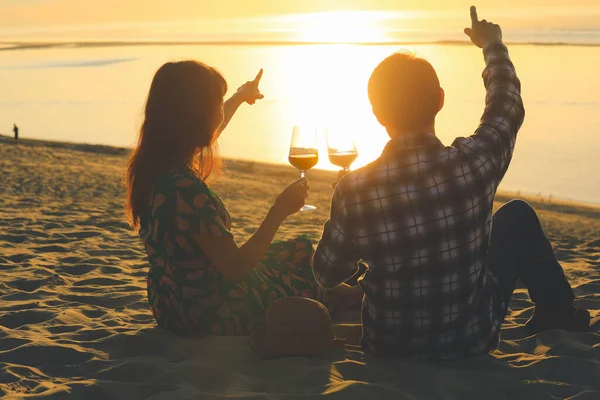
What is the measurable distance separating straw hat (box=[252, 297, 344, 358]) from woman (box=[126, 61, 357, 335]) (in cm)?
30

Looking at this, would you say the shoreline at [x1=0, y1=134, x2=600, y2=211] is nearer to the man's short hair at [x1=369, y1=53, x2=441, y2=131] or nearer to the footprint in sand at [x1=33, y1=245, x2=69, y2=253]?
the footprint in sand at [x1=33, y1=245, x2=69, y2=253]

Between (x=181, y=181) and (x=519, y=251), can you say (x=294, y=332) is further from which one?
(x=519, y=251)

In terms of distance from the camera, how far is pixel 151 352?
4.54 metres

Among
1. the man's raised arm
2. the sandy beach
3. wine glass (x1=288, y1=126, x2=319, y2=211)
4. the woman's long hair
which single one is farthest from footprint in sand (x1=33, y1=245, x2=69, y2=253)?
the man's raised arm

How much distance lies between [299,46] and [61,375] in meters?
51.6

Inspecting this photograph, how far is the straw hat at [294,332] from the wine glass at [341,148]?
921 mm

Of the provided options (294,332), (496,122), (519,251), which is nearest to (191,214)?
(294,332)

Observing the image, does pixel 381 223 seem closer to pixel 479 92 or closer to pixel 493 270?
pixel 493 270

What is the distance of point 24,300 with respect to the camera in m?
5.56

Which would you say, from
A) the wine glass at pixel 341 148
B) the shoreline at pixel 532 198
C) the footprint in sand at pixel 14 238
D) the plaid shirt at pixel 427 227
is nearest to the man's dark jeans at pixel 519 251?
the plaid shirt at pixel 427 227

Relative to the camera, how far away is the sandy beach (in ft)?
12.9

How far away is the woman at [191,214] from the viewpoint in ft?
13.7

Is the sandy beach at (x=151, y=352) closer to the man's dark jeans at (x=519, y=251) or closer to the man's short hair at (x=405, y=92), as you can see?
the man's dark jeans at (x=519, y=251)

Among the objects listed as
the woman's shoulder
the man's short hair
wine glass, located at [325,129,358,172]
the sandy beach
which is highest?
the man's short hair
